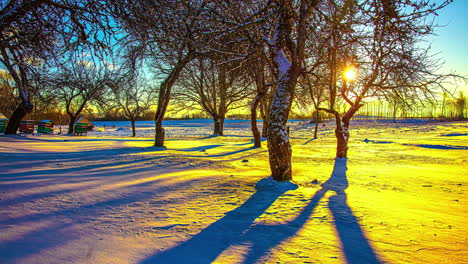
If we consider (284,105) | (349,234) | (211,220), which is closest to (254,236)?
(211,220)

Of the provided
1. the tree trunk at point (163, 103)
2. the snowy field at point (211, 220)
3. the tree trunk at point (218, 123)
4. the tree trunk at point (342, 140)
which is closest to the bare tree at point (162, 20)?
the snowy field at point (211, 220)

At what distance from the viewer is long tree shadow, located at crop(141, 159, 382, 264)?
203 centimetres

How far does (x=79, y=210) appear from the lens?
2799mm

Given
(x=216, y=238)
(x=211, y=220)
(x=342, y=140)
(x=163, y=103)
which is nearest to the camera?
(x=216, y=238)

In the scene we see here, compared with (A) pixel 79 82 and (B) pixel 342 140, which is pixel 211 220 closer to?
(B) pixel 342 140

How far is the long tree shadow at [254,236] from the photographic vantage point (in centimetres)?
203

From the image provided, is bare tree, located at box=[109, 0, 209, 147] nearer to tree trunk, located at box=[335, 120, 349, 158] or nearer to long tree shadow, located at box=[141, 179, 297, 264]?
long tree shadow, located at box=[141, 179, 297, 264]

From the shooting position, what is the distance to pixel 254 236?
2.45 m

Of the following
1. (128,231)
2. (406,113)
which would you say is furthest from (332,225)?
(406,113)

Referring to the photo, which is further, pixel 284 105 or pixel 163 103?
pixel 163 103

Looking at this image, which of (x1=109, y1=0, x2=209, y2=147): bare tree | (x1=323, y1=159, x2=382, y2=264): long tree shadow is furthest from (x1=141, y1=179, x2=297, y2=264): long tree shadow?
(x1=109, y1=0, x2=209, y2=147): bare tree

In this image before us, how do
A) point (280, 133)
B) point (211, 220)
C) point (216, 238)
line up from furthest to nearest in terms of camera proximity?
1. point (280, 133)
2. point (211, 220)
3. point (216, 238)

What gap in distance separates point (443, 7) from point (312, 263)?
231 inches

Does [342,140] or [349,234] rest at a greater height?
[342,140]
